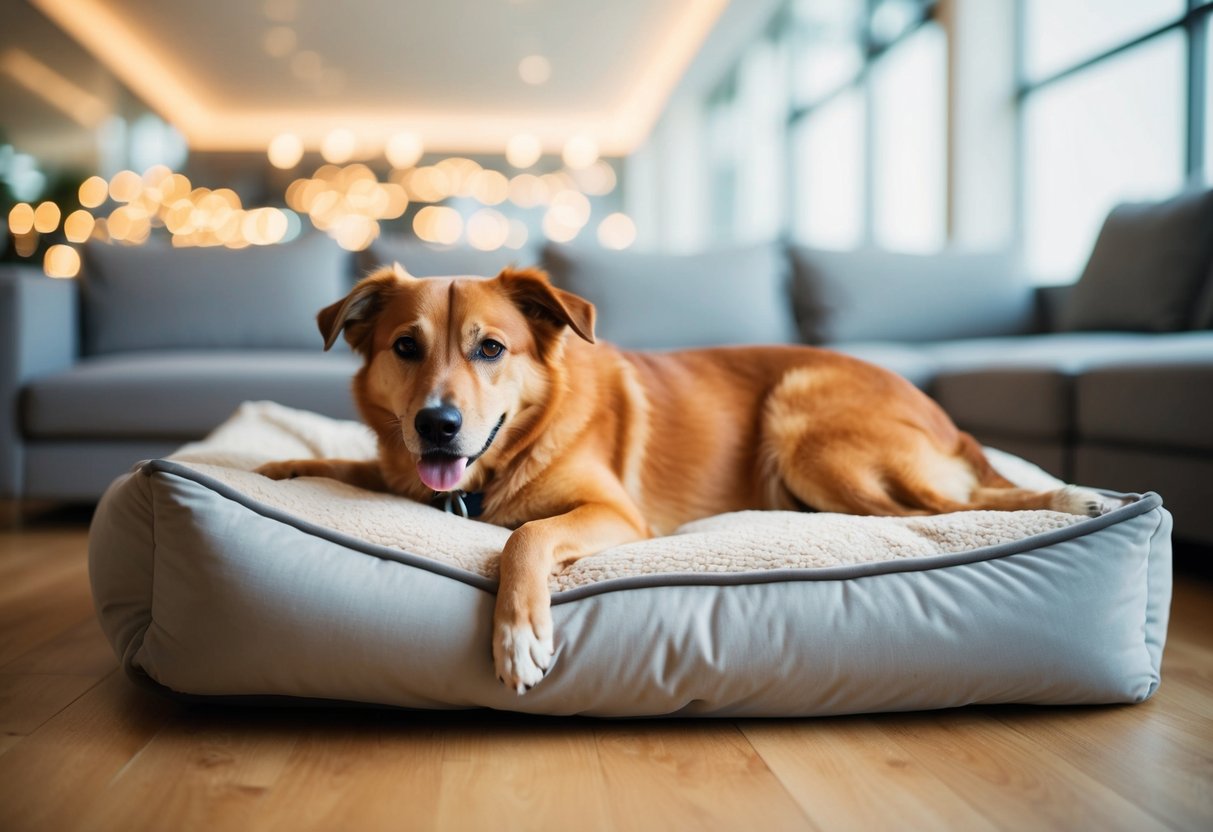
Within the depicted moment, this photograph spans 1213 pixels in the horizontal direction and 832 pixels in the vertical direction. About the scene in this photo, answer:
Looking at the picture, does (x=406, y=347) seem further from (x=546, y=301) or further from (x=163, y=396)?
(x=163, y=396)

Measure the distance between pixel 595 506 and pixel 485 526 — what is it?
21 cm

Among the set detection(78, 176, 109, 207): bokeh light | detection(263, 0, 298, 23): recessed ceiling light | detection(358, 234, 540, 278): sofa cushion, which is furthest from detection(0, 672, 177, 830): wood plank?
detection(78, 176, 109, 207): bokeh light

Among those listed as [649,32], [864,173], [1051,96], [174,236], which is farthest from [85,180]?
[1051,96]

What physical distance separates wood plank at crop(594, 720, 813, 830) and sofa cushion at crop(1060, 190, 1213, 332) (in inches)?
112

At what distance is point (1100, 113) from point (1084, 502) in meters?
4.17

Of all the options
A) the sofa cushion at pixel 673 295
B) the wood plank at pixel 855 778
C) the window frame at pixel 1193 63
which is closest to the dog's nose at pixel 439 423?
the wood plank at pixel 855 778

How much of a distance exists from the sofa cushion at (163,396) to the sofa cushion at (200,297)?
1.70 feet

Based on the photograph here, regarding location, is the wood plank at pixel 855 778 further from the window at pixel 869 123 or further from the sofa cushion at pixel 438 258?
the window at pixel 869 123

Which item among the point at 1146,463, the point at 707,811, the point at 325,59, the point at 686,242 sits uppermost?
the point at 325,59

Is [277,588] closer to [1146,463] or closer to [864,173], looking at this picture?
[1146,463]

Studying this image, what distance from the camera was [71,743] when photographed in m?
1.23

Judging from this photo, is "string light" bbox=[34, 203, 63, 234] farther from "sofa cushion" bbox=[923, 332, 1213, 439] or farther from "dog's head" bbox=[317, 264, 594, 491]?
"sofa cushion" bbox=[923, 332, 1213, 439]

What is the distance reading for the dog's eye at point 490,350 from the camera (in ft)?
5.42

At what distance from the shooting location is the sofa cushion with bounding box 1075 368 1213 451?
2088mm
